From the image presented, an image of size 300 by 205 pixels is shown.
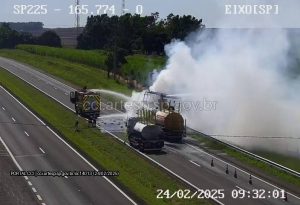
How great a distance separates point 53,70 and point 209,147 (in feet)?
276

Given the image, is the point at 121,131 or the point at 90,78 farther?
the point at 90,78

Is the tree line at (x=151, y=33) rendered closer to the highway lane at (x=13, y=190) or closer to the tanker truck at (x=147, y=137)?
the tanker truck at (x=147, y=137)

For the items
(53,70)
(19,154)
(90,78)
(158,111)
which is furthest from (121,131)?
(53,70)

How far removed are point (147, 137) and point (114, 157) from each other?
5385mm

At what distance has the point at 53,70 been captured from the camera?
447 feet

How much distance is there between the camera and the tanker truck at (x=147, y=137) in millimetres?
55125

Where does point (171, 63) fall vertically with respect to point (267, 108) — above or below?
above

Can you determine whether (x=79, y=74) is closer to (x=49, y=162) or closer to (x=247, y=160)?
(x=247, y=160)

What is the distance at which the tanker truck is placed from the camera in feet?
181

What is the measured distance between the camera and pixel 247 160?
52.9m

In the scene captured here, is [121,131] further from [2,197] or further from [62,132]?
[2,197]

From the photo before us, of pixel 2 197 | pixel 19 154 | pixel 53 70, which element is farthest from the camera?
pixel 53 70

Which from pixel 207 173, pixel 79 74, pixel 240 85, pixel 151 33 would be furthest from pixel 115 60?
pixel 207 173

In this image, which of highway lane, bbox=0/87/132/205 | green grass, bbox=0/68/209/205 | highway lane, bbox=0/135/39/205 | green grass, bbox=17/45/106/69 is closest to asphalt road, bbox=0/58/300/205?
green grass, bbox=0/68/209/205
